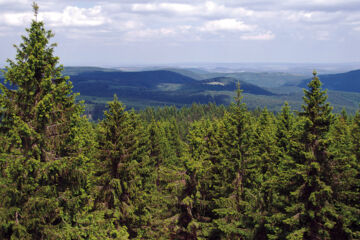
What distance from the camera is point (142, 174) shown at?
21.2 metres

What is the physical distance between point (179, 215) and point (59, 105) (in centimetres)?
1259

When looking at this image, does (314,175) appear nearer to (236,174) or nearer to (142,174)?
(236,174)

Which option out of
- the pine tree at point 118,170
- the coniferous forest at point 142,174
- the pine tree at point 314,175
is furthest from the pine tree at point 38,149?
the pine tree at point 314,175

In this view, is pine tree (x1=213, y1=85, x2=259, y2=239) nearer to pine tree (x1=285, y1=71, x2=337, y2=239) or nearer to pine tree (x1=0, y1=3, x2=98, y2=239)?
pine tree (x1=285, y1=71, x2=337, y2=239)

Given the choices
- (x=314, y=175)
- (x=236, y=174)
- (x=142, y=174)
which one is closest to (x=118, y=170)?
(x=142, y=174)

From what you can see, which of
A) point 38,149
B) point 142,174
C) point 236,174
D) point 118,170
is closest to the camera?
point 38,149

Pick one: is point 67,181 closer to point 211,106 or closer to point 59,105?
point 59,105

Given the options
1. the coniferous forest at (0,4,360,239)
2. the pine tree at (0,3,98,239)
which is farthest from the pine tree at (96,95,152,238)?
the pine tree at (0,3,98,239)

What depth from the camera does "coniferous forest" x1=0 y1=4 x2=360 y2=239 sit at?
417 inches

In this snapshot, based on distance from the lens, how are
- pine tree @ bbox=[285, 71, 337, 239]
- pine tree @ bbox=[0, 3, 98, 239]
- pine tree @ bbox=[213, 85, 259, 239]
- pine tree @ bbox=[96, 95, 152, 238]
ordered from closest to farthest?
pine tree @ bbox=[0, 3, 98, 239]
pine tree @ bbox=[285, 71, 337, 239]
pine tree @ bbox=[96, 95, 152, 238]
pine tree @ bbox=[213, 85, 259, 239]

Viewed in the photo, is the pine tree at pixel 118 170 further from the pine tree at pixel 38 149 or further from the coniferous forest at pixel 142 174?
the pine tree at pixel 38 149

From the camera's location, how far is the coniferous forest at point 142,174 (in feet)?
34.8

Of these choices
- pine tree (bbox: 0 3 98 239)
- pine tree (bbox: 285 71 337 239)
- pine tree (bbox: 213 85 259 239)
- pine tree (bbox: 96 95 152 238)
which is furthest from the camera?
A: pine tree (bbox: 213 85 259 239)

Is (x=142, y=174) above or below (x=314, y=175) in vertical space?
below
